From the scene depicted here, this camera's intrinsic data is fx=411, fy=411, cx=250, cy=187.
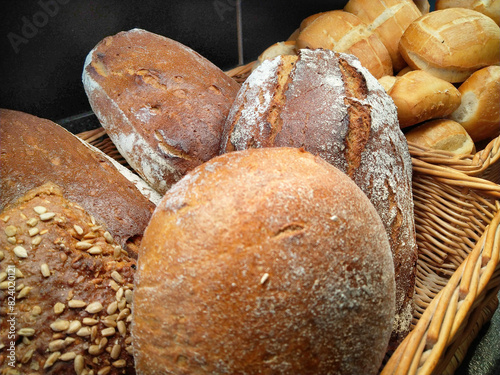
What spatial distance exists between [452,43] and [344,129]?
786 millimetres

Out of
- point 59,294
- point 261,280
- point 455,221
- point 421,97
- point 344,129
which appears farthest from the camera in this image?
point 421,97

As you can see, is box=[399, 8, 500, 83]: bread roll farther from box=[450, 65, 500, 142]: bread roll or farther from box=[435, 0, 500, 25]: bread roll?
box=[435, 0, 500, 25]: bread roll

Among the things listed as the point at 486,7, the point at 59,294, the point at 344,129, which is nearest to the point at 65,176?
the point at 59,294

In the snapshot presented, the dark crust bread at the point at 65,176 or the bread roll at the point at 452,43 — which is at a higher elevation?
the bread roll at the point at 452,43

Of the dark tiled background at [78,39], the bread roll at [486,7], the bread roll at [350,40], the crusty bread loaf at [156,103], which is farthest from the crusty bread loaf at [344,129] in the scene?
the bread roll at [486,7]

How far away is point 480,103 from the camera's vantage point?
5.15 ft

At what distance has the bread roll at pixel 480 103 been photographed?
1558mm

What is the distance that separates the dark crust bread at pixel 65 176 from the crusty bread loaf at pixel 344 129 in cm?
34

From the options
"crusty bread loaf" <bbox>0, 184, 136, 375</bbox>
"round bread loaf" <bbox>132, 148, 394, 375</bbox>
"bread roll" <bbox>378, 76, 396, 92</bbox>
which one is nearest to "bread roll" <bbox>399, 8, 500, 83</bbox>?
"bread roll" <bbox>378, 76, 396, 92</bbox>

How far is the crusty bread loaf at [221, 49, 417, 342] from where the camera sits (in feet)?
3.69

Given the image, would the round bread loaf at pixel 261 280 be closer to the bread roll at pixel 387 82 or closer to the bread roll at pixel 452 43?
the bread roll at pixel 387 82

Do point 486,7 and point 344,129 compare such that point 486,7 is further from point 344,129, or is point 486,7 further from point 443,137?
point 344,129

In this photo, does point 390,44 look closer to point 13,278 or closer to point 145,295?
point 145,295

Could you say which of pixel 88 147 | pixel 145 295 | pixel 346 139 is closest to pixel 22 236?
pixel 145 295
